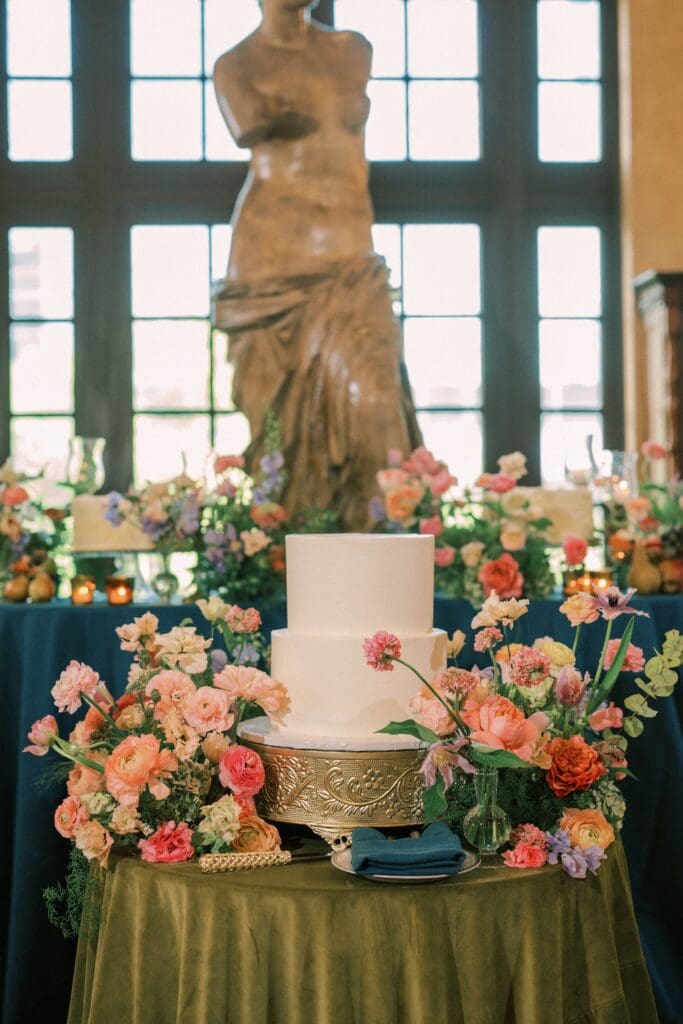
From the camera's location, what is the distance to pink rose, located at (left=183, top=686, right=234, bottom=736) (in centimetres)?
204

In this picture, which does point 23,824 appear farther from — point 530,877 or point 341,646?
point 530,877

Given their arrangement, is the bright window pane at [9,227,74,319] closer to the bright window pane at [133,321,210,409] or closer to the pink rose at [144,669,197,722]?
the bright window pane at [133,321,210,409]

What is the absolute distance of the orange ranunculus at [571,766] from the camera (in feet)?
6.57

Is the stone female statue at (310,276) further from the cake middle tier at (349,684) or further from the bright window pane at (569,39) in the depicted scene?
the bright window pane at (569,39)

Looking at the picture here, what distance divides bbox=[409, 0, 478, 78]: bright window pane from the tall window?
0.4 inches

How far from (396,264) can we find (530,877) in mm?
5257

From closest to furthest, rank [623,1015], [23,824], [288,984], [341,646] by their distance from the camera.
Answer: [288,984] → [623,1015] → [341,646] → [23,824]

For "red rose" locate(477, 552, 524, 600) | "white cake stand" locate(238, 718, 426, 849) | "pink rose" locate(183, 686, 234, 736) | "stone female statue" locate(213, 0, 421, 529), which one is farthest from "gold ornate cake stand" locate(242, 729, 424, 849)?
"stone female statue" locate(213, 0, 421, 529)

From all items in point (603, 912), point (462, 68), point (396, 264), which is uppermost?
A: point (462, 68)

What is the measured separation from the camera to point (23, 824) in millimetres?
3209

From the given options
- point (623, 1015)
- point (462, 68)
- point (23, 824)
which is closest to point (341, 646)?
point (623, 1015)

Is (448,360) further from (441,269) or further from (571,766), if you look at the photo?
(571,766)

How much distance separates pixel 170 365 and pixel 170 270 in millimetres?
473

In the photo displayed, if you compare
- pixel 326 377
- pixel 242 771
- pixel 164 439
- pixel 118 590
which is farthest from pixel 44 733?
pixel 164 439
